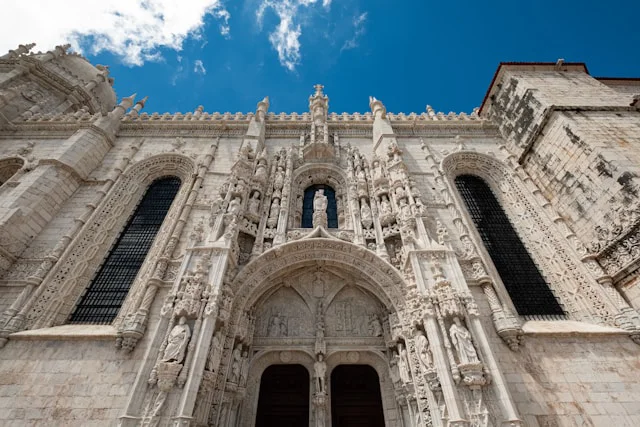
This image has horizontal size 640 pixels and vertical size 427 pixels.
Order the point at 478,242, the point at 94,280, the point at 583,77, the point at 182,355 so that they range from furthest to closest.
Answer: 1. the point at 583,77
2. the point at 478,242
3. the point at 94,280
4. the point at 182,355

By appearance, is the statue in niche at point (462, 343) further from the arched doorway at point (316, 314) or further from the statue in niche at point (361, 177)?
the statue in niche at point (361, 177)

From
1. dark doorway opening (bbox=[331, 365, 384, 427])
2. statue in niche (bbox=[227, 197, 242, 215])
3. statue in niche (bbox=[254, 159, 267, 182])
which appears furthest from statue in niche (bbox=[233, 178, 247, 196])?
dark doorway opening (bbox=[331, 365, 384, 427])

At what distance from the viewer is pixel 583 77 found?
42.5 ft

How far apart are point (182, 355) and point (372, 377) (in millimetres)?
4749

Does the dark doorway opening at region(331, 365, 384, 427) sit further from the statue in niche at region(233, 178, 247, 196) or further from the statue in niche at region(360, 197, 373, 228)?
the statue in niche at region(233, 178, 247, 196)

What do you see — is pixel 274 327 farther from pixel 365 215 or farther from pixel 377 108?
pixel 377 108

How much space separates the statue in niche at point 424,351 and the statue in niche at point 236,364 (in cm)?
410

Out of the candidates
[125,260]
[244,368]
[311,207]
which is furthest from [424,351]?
[125,260]

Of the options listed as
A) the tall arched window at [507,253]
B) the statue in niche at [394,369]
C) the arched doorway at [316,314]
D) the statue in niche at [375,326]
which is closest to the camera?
the statue in niche at [394,369]

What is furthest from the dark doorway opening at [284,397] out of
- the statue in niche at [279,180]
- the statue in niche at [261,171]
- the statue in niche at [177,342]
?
the statue in niche at [261,171]

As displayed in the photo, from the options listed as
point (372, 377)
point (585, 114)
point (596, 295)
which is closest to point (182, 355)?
point (372, 377)

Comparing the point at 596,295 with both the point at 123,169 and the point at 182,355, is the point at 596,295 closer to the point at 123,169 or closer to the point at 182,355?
the point at 182,355

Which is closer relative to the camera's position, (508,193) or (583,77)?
(508,193)

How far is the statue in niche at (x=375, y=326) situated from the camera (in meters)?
8.14
